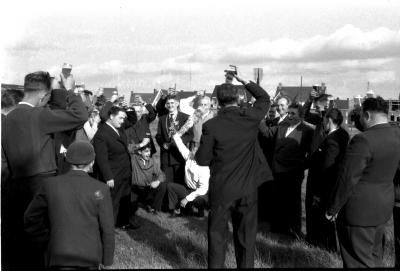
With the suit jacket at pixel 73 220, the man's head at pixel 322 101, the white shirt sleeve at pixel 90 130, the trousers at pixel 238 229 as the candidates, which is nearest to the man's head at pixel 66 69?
the suit jacket at pixel 73 220

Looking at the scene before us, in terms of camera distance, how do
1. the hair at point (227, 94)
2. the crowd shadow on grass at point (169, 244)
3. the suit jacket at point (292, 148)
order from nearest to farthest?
the hair at point (227, 94), the crowd shadow on grass at point (169, 244), the suit jacket at point (292, 148)

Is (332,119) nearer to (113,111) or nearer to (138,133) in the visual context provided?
(113,111)

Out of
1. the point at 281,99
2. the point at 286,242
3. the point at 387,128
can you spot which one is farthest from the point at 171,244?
the point at 387,128

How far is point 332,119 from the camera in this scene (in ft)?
20.9

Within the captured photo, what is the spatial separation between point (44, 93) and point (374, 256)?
11.7 ft

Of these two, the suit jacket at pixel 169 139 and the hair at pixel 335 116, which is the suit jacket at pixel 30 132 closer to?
the hair at pixel 335 116

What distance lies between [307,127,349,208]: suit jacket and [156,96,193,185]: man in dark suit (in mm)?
3024

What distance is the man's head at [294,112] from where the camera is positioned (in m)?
7.57

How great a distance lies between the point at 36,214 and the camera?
3.75m

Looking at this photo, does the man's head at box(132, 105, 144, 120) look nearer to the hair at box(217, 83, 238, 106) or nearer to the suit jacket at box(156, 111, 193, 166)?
the suit jacket at box(156, 111, 193, 166)

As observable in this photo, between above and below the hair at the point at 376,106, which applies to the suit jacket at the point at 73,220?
below

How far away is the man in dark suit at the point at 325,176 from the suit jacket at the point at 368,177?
55.1 inches

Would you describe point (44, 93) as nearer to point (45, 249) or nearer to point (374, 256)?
point (45, 249)

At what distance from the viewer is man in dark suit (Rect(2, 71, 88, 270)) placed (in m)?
4.50
